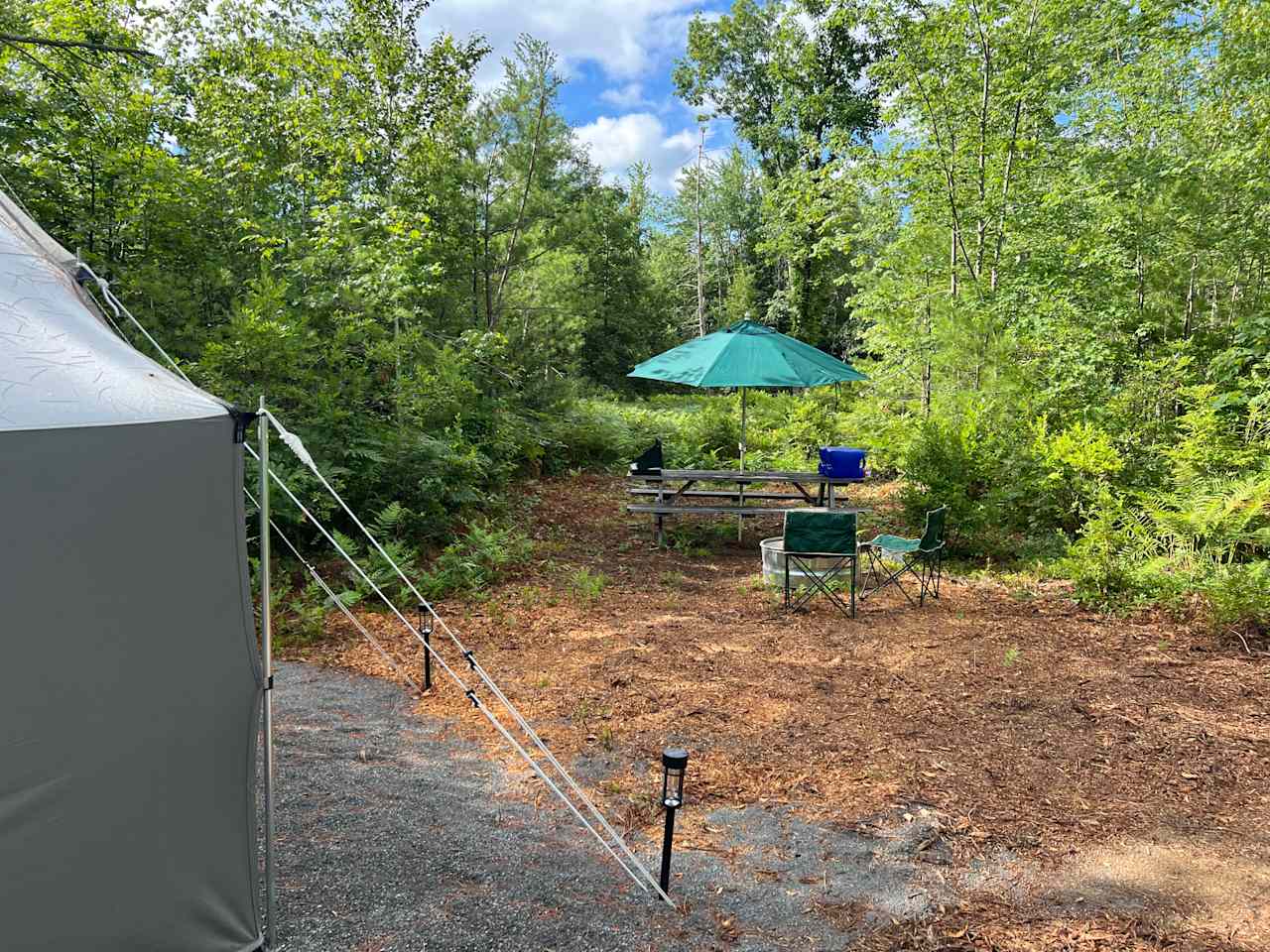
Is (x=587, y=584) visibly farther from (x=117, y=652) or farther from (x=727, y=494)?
(x=117, y=652)

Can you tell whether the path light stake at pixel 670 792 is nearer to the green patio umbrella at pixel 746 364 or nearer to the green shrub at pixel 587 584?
the green shrub at pixel 587 584

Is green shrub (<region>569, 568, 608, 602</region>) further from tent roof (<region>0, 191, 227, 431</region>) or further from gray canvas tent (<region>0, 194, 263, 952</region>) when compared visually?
tent roof (<region>0, 191, 227, 431</region>)

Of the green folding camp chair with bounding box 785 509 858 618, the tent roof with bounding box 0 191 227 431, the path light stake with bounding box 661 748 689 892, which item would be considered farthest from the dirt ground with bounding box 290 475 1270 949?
the tent roof with bounding box 0 191 227 431

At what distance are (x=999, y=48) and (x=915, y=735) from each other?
10460 mm

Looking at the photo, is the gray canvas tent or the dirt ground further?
the dirt ground

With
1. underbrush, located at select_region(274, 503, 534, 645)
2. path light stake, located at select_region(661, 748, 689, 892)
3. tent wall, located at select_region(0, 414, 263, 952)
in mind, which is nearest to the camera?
tent wall, located at select_region(0, 414, 263, 952)

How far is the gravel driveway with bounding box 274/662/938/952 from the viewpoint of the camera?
2654 mm

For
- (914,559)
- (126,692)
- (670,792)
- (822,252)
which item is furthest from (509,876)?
(822,252)

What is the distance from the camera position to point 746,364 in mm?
8062

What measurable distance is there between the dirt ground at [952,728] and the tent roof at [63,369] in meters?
2.45

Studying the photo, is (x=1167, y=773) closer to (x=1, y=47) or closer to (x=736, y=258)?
(x=1, y=47)

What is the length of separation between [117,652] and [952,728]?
405 centimetres

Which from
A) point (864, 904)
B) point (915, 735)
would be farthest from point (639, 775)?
point (915, 735)

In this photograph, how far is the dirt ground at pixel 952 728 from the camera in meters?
2.91
